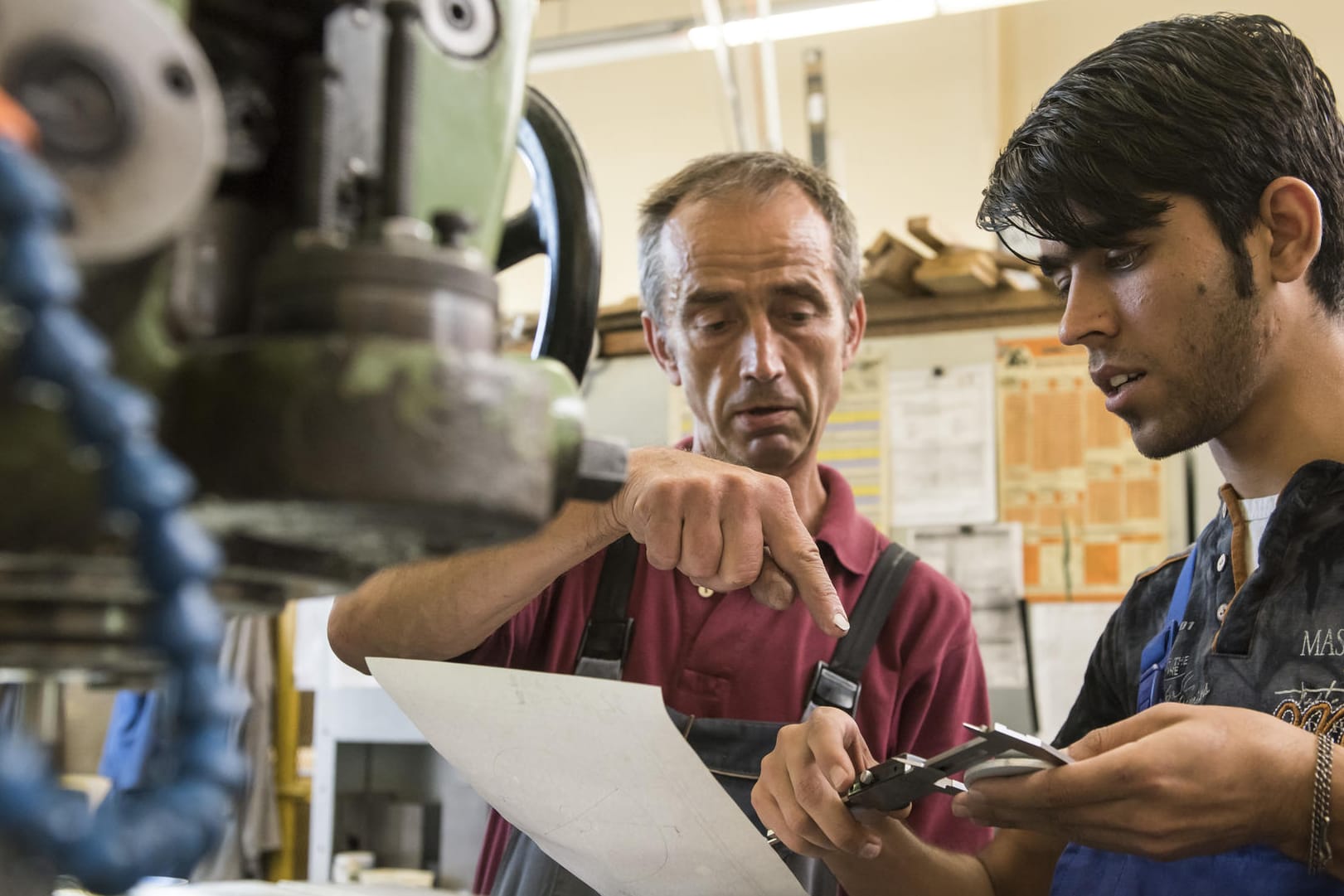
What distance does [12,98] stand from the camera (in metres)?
0.34

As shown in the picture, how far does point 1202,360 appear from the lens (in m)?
1.16

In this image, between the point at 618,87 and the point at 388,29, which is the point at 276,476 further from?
the point at 618,87

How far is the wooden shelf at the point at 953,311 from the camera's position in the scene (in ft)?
10.7

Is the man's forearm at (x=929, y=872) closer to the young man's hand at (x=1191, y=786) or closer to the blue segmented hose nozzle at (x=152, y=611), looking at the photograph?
the young man's hand at (x=1191, y=786)

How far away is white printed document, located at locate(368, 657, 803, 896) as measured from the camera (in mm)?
984

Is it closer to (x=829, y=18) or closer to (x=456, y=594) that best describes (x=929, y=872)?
(x=456, y=594)

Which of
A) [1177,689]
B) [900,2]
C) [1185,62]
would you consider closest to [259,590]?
[1177,689]

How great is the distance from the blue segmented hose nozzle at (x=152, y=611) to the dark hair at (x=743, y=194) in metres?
1.41

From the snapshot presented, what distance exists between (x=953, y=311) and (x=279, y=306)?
10.1ft

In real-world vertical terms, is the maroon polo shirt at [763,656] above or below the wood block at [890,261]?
below

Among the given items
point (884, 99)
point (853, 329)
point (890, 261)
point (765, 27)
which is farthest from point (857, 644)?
point (884, 99)

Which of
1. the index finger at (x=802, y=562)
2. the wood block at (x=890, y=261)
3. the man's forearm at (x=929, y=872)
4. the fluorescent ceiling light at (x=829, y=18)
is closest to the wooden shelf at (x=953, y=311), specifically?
the wood block at (x=890, y=261)

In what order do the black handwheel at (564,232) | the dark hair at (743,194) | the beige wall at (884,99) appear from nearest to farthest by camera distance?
the black handwheel at (564,232) < the dark hair at (743,194) < the beige wall at (884,99)

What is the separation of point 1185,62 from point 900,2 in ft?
8.93
